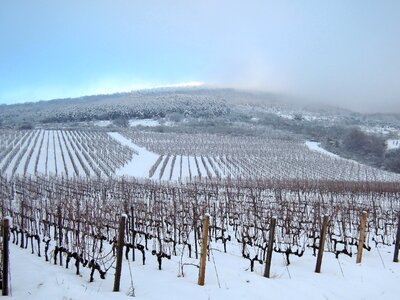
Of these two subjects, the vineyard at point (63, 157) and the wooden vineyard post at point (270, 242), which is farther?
the vineyard at point (63, 157)

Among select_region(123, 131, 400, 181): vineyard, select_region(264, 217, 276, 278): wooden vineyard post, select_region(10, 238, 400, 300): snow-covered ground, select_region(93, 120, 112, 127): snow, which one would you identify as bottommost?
A: select_region(123, 131, 400, 181): vineyard

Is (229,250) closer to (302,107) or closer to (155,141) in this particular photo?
(155,141)

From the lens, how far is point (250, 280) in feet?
21.3

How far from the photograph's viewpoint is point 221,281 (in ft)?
21.3

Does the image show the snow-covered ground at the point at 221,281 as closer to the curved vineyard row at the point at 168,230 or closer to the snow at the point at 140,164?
the curved vineyard row at the point at 168,230

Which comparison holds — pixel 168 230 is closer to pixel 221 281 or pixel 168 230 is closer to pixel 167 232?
pixel 167 232

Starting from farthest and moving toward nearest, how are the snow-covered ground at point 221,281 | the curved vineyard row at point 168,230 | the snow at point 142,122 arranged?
1. the snow at point 142,122
2. the curved vineyard row at point 168,230
3. the snow-covered ground at point 221,281

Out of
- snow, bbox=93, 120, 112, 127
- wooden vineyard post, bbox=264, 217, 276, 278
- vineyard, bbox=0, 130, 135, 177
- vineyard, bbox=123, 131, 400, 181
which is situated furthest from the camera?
snow, bbox=93, 120, 112, 127

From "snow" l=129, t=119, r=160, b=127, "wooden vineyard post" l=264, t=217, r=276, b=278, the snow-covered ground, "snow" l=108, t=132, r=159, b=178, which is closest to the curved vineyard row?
the snow-covered ground

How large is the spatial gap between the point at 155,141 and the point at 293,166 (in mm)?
Answer: 25551

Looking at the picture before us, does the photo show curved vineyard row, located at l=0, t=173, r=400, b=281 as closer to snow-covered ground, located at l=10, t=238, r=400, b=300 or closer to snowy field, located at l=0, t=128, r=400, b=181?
snow-covered ground, located at l=10, t=238, r=400, b=300

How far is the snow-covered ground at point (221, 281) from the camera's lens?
562cm

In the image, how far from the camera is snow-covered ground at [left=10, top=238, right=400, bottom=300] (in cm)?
562

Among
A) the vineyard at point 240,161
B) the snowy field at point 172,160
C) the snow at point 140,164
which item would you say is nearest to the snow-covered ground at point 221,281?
the snowy field at point 172,160
